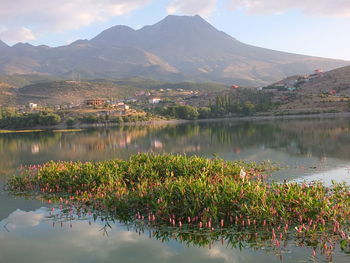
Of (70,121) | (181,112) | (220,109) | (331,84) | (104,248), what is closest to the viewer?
(104,248)

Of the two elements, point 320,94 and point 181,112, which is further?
point 181,112

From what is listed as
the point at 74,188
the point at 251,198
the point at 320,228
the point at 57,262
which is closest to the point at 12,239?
the point at 57,262

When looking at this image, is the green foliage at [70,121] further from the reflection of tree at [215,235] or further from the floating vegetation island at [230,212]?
the reflection of tree at [215,235]

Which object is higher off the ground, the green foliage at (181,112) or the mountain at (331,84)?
the mountain at (331,84)

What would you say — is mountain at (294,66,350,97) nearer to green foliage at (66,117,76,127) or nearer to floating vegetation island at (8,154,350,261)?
green foliage at (66,117,76,127)

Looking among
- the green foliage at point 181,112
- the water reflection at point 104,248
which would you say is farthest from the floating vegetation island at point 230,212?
the green foliage at point 181,112

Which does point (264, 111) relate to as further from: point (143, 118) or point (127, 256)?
point (127, 256)

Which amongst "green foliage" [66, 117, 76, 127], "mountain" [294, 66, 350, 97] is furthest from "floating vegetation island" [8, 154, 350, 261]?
"mountain" [294, 66, 350, 97]

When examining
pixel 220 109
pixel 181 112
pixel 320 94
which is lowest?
pixel 181 112

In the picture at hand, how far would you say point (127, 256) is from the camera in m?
12.4

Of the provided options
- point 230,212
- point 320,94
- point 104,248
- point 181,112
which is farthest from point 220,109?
point 104,248

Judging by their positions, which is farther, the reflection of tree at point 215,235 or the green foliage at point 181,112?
the green foliage at point 181,112

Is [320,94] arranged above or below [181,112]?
above

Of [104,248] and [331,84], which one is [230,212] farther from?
[331,84]
